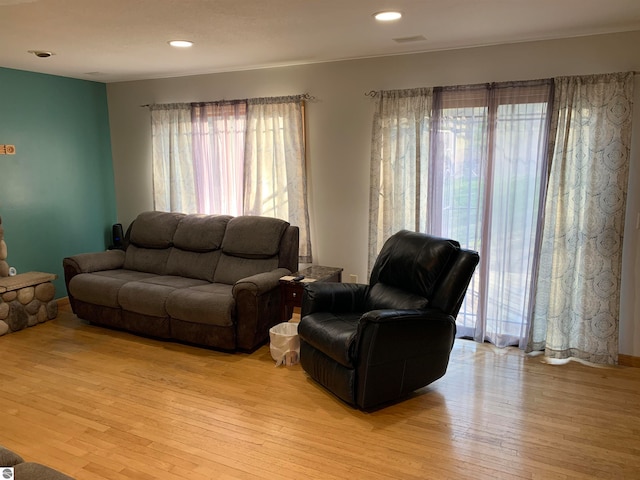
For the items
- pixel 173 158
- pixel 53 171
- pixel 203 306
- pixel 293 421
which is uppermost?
pixel 173 158

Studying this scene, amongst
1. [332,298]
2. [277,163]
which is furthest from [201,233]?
[332,298]

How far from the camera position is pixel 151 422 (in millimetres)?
2686

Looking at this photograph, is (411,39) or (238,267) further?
(238,267)

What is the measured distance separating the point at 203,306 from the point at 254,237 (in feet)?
2.69

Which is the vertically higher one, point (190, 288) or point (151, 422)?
point (190, 288)

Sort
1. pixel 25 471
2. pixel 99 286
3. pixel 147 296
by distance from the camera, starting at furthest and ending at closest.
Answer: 1. pixel 99 286
2. pixel 147 296
3. pixel 25 471

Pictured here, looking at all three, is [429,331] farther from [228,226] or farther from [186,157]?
[186,157]

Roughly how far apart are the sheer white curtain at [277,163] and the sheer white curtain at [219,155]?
12 cm

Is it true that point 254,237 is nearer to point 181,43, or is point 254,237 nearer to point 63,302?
point 181,43

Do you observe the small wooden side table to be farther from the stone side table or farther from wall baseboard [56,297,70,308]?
wall baseboard [56,297,70,308]

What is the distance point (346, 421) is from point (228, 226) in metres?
2.22

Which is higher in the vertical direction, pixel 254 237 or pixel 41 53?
pixel 41 53

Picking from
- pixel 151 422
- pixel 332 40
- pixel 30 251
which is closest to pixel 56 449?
pixel 151 422

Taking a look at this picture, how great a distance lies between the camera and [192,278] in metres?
4.26
